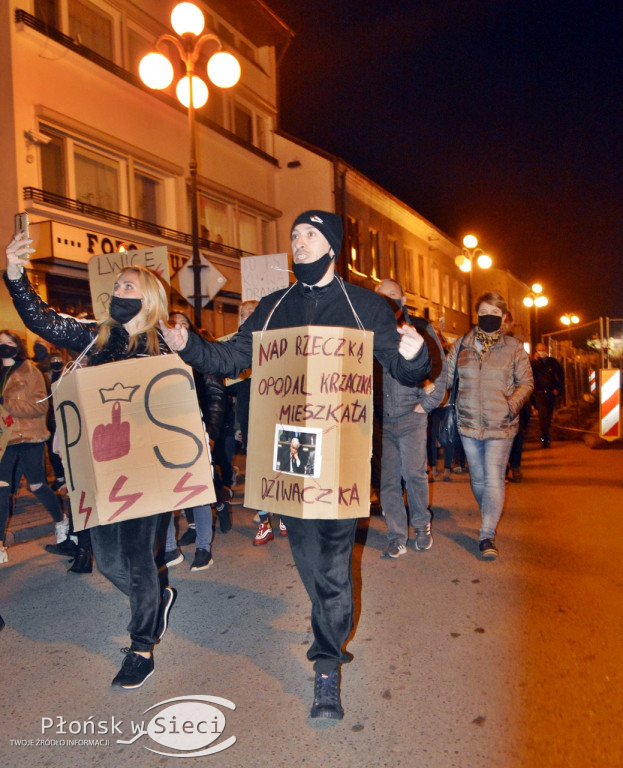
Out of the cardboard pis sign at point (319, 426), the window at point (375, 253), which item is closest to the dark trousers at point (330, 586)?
the cardboard pis sign at point (319, 426)

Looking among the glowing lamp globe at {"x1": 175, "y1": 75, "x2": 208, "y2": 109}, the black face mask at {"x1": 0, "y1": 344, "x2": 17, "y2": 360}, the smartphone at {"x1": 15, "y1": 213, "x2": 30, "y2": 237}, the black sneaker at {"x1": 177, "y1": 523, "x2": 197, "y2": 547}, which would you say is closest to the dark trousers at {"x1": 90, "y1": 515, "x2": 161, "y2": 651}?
the smartphone at {"x1": 15, "y1": 213, "x2": 30, "y2": 237}

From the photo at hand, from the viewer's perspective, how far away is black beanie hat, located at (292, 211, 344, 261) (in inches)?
129

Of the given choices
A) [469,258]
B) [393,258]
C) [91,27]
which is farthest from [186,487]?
[393,258]

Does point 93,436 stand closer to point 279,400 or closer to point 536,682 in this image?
point 279,400

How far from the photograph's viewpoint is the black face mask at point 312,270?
10.7 feet

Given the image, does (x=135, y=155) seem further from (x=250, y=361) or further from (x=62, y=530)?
(x=250, y=361)

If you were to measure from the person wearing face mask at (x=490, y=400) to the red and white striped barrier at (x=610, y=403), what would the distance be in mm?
7548

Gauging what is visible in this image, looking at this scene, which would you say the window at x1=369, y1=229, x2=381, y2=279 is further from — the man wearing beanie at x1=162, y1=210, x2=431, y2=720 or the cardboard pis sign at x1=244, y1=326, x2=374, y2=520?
the cardboard pis sign at x1=244, y1=326, x2=374, y2=520

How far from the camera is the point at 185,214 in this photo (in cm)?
1836

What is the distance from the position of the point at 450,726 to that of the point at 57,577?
A: 3642 mm

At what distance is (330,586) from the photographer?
3.20 metres

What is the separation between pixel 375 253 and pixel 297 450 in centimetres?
2755

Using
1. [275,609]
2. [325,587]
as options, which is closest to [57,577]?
[275,609]

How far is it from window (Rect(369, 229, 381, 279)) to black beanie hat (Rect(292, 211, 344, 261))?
86.7 feet
